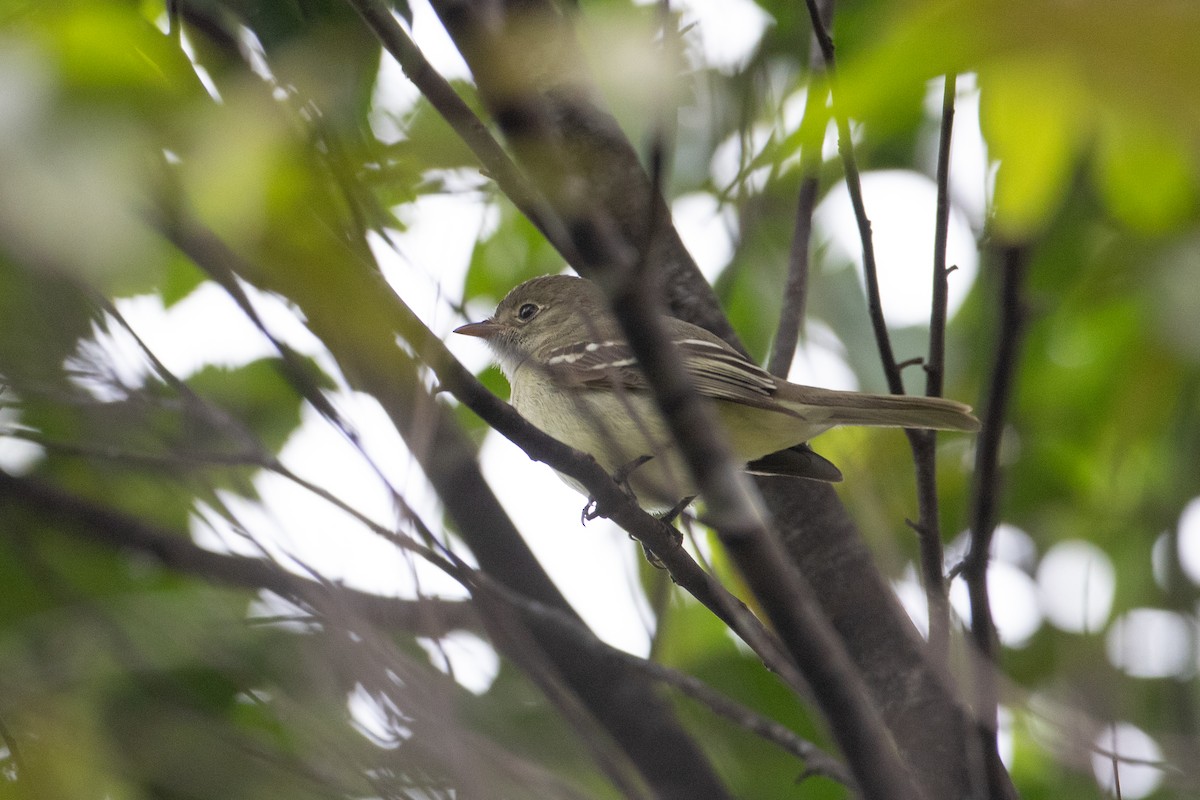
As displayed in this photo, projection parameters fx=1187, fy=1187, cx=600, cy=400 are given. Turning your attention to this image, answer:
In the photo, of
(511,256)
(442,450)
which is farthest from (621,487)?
(511,256)

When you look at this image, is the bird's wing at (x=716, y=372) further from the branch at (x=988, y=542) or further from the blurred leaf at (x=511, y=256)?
the branch at (x=988, y=542)

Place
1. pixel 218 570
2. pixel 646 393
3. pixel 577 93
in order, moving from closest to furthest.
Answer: pixel 218 570 → pixel 577 93 → pixel 646 393

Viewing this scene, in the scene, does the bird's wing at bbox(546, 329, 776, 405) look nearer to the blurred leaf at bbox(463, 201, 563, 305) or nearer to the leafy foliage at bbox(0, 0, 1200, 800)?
the leafy foliage at bbox(0, 0, 1200, 800)

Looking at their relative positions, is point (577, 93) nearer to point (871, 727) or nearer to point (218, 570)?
point (218, 570)

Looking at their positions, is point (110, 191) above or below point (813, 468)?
below

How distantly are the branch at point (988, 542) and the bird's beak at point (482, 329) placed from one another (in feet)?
10.8

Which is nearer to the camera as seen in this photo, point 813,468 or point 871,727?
point 871,727

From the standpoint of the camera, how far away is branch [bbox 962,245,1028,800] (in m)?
3.12

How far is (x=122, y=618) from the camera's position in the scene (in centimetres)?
423

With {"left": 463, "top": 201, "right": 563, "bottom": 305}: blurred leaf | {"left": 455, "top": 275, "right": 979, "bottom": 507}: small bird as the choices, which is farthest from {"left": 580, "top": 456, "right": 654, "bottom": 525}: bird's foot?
{"left": 463, "top": 201, "right": 563, "bottom": 305}: blurred leaf

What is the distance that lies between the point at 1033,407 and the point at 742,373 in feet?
6.59

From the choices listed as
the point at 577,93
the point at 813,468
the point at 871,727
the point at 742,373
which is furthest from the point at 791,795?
the point at 577,93

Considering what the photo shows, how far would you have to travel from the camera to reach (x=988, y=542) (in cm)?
334

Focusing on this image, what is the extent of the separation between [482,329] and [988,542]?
3.38 m
